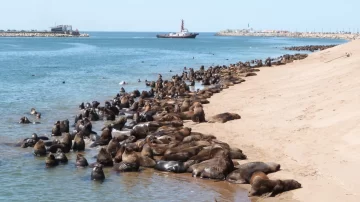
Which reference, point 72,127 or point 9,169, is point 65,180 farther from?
point 72,127

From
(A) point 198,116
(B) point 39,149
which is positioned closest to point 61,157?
(B) point 39,149

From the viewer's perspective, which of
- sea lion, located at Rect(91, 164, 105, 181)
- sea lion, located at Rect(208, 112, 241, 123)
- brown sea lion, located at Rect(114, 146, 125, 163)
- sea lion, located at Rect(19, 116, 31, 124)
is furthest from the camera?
sea lion, located at Rect(19, 116, 31, 124)

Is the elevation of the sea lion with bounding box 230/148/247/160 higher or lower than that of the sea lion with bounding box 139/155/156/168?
higher

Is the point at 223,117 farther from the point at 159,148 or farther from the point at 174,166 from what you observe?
the point at 174,166

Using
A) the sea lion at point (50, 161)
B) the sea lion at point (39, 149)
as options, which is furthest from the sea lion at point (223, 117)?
the sea lion at point (50, 161)

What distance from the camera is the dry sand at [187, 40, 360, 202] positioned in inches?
559

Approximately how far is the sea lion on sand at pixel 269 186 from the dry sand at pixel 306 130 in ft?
0.66

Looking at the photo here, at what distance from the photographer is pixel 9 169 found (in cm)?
1683

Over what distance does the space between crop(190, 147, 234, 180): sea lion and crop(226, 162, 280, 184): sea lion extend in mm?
228

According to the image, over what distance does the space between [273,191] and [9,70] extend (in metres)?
50.4

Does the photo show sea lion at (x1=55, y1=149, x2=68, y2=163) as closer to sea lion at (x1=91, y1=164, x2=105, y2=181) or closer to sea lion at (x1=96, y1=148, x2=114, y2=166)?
sea lion at (x1=96, y1=148, x2=114, y2=166)

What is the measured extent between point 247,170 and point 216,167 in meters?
0.95

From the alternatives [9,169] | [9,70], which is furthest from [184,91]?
[9,70]

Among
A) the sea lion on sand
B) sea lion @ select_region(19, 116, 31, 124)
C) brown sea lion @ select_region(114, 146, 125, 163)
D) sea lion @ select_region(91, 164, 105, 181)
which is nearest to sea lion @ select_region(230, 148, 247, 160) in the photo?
the sea lion on sand
